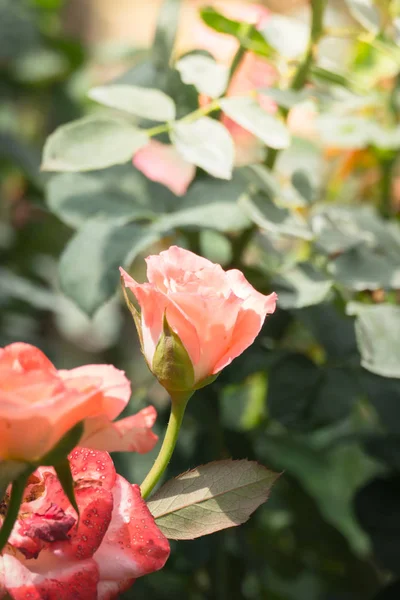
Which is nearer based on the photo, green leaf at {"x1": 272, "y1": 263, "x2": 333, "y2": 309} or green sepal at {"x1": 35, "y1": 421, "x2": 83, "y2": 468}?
green sepal at {"x1": 35, "y1": 421, "x2": 83, "y2": 468}

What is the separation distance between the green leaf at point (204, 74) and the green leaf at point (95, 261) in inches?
3.8

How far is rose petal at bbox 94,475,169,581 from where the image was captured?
0.27 metres

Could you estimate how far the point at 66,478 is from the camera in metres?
0.25

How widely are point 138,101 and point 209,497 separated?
251 millimetres

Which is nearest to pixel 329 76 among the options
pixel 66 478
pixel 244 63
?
pixel 244 63

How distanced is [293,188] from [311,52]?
0.31ft

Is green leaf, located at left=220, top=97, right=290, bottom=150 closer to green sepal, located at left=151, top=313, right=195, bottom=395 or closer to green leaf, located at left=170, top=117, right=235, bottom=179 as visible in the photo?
green leaf, located at left=170, top=117, right=235, bottom=179

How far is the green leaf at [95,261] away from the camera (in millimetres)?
451

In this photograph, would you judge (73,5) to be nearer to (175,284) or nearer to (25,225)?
(25,225)

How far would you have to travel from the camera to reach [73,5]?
5.86 ft

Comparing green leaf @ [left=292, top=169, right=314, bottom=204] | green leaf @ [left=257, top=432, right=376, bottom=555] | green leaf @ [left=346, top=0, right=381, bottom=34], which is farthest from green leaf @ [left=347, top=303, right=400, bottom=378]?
green leaf @ [left=257, top=432, right=376, bottom=555]

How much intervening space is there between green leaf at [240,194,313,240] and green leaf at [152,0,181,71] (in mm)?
139

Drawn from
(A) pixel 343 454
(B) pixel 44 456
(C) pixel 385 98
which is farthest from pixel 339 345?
(A) pixel 343 454

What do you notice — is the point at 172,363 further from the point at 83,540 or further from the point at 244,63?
the point at 244,63
